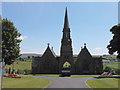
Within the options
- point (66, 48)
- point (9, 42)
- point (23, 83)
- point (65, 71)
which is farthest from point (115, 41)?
point (66, 48)

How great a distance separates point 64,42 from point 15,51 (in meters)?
27.7

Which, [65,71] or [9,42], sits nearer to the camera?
[9,42]

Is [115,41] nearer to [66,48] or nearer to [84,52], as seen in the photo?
[84,52]

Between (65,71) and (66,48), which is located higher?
(66,48)

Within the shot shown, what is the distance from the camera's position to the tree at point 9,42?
3441 cm

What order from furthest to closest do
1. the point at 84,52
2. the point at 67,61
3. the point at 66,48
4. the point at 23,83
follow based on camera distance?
the point at 66,48 → the point at 67,61 → the point at 84,52 → the point at 23,83

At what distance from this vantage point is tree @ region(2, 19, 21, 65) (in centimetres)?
3441

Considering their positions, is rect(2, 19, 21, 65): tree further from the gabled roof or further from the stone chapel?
the gabled roof

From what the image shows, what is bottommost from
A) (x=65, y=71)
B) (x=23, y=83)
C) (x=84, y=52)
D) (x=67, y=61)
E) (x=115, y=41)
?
(x=65, y=71)

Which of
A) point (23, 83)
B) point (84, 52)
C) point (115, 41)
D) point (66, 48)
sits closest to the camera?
point (23, 83)

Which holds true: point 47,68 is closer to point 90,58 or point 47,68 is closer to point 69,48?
point 69,48

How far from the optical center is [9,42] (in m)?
34.9

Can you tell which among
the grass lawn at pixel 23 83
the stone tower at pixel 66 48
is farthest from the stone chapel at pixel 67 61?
the grass lawn at pixel 23 83

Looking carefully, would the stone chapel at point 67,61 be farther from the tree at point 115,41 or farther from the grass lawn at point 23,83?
the grass lawn at point 23,83
